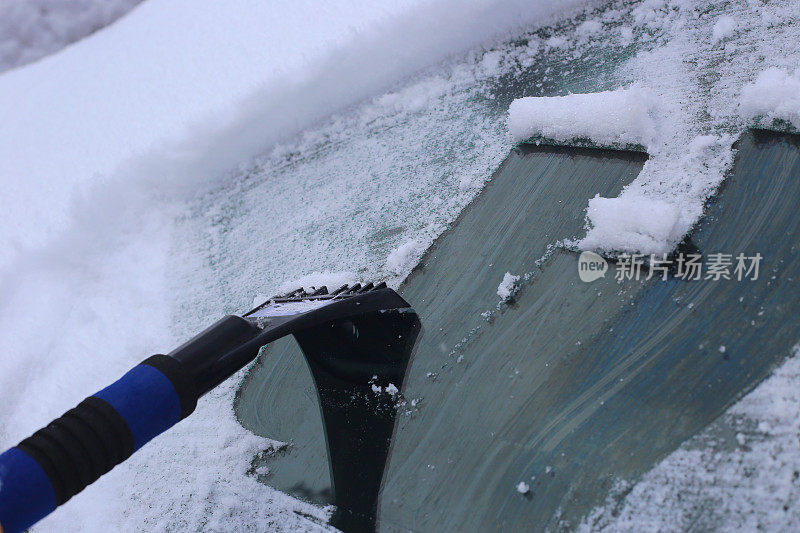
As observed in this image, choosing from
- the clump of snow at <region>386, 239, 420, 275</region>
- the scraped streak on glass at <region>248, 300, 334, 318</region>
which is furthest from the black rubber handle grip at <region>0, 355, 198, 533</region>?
the clump of snow at <region>386, 239, 420, 275</region>

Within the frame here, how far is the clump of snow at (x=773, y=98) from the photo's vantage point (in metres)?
1.52

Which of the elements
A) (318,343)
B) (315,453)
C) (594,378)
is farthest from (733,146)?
(315,453)

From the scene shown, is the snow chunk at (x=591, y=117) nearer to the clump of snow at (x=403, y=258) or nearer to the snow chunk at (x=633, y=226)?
the snow chunk at (x=633, y=226)

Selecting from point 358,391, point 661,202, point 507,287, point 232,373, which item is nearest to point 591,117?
point 661,202

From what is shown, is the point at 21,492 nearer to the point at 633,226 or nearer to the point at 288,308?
the point at 288,308

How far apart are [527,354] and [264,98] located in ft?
4.57

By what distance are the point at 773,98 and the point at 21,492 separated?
1.76m

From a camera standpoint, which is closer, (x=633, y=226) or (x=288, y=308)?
(x=288, y=308)

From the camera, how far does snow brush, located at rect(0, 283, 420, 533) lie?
2.80ft

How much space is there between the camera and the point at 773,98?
5.10 ft

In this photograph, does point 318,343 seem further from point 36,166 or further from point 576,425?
point 36,166

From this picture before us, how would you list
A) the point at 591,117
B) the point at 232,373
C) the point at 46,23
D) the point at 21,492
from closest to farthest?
the point at 21,492, the point at 232,373, the point at 591,117, the point at 46,23

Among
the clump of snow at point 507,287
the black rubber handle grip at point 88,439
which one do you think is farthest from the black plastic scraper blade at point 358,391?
the black rubber handle grip at point 88,439

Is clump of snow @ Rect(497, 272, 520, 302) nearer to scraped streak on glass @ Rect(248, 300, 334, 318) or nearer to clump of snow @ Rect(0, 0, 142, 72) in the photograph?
scraped streak on glass @ Rect(248, 300, 334, 318)
